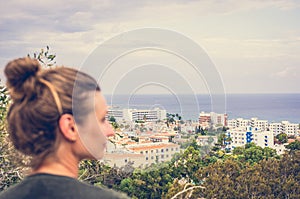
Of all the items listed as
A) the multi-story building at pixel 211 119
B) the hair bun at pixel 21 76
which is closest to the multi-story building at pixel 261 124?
the multi-story building at pixel 211 119

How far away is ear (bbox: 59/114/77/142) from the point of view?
500 millimetres

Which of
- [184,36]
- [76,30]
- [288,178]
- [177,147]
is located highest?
[76,30]

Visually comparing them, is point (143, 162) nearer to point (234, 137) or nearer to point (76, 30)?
point (234, 137)

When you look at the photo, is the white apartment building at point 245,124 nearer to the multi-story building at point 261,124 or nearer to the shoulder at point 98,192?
the multi-story building at point 261,124

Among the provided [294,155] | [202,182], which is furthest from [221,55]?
[202,182]

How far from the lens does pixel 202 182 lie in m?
7.61

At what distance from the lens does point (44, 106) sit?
1.64ft

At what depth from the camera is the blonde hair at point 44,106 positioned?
1.64 feet

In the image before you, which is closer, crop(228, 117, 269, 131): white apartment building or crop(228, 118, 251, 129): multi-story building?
crop(228, 118, 251, 129): multi-story building

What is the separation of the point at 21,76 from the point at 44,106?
7 cm

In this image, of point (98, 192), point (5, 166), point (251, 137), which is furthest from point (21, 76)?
point (251, 137)

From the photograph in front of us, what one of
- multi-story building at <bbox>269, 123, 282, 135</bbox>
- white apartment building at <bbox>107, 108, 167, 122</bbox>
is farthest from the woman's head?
multi-story building at <bbox>269, 123, 282, 135</bbox>

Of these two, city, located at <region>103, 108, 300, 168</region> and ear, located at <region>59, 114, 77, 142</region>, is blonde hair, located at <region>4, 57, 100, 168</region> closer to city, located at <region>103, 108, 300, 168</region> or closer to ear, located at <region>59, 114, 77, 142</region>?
ear, located at <region>59, 114, 77, 142</region>

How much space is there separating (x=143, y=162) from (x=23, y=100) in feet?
3.79
